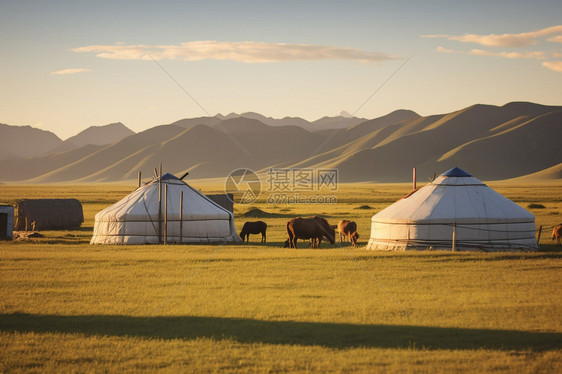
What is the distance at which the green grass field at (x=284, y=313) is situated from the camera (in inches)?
390

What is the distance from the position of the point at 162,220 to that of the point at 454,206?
11.6 meters

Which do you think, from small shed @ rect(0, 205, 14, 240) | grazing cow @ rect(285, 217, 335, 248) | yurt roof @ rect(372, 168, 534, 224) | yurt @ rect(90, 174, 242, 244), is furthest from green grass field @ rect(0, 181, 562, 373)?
small shed @ rect(0, 205, 14, 240)

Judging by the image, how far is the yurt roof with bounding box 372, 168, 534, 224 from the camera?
22812 millimetres

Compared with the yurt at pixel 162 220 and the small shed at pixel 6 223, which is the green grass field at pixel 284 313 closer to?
the yurt at pixel 162 220

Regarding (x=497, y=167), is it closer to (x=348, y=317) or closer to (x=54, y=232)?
(x=54, y=232)

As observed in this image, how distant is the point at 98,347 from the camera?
1067 cm

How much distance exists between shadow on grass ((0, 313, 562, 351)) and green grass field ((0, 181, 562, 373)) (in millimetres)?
32

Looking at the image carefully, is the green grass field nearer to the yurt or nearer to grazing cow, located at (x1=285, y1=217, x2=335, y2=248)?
grazing cow, located at (x1=285, y1=217, x2=335, y2=248)

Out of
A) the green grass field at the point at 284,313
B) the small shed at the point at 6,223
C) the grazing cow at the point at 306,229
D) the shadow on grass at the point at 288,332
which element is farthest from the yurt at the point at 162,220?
the shadow on grass at the point at 288,332

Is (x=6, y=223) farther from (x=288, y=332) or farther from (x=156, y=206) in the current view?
(x=288, y=332)

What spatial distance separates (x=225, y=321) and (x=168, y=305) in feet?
6.56

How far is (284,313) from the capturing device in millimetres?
13086

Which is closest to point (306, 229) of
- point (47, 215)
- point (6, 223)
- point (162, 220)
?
point (162, 220)

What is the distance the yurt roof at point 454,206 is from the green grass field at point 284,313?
1.47m
